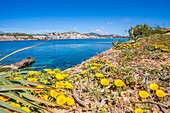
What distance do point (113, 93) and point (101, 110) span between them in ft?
1.31

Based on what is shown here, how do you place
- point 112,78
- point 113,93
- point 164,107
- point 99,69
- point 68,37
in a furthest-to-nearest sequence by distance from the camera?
point 68,37
point 99,69
point 112,78
point 113,93
point 164,107

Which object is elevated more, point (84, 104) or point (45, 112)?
point (45, 112)

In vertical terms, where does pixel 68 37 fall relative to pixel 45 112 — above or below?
above

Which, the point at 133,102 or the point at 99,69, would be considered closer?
the point at 133,102

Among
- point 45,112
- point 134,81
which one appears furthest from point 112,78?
point 45,112

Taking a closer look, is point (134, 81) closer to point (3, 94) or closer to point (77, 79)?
point (77, 79)

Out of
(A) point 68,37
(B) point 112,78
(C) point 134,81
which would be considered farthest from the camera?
(A) point 68,37

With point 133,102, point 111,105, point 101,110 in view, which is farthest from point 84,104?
point 133,102

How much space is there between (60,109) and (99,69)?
136 cm

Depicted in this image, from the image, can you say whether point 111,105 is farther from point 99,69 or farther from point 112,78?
point 99,69

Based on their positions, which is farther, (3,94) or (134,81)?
(134,81)

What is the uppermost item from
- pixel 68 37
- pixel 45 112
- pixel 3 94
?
pixel 68 37

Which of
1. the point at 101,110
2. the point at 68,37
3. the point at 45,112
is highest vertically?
the point at 68,37

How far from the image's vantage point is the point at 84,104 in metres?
1.34
